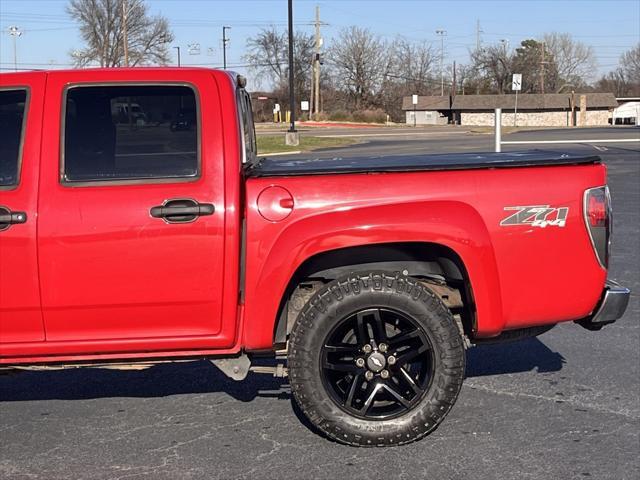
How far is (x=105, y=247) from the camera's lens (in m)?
3.85

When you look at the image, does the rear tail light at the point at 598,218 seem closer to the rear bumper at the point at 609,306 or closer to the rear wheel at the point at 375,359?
the rear bumper at the point at 609,306

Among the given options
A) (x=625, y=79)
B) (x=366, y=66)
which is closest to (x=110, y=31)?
(x=366, y=66)

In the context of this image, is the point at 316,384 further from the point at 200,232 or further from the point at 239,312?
the point at 200,232

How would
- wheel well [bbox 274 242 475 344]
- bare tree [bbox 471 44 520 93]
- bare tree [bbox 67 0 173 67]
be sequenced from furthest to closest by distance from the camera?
bare tree [bbox 471 44 520 93], bare tree [bbox 67 0 173 67], wheel well [bbox 274 242 475 344]

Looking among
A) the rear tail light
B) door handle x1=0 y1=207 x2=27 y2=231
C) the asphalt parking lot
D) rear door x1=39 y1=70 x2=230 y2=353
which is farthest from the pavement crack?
door handle x1=0 y1=207 x2=27 y2=231

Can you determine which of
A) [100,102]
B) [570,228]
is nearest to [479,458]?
[570,228]

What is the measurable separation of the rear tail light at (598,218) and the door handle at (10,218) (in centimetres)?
275

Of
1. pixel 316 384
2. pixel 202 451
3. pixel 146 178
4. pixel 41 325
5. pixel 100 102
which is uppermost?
pixel 100 102

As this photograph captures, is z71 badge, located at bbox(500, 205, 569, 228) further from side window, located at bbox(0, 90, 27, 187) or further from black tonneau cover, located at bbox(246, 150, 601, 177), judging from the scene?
side window, located at bbox(0, 90, 27, 187)

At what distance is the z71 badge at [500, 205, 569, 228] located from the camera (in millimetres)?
3988

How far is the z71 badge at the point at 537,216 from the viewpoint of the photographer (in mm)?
3988

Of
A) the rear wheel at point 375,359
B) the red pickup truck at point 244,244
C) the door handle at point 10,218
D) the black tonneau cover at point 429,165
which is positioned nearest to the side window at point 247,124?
the black tonneau cover at point 429,165

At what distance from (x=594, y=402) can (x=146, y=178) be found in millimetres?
2885

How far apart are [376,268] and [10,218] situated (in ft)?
6.07
